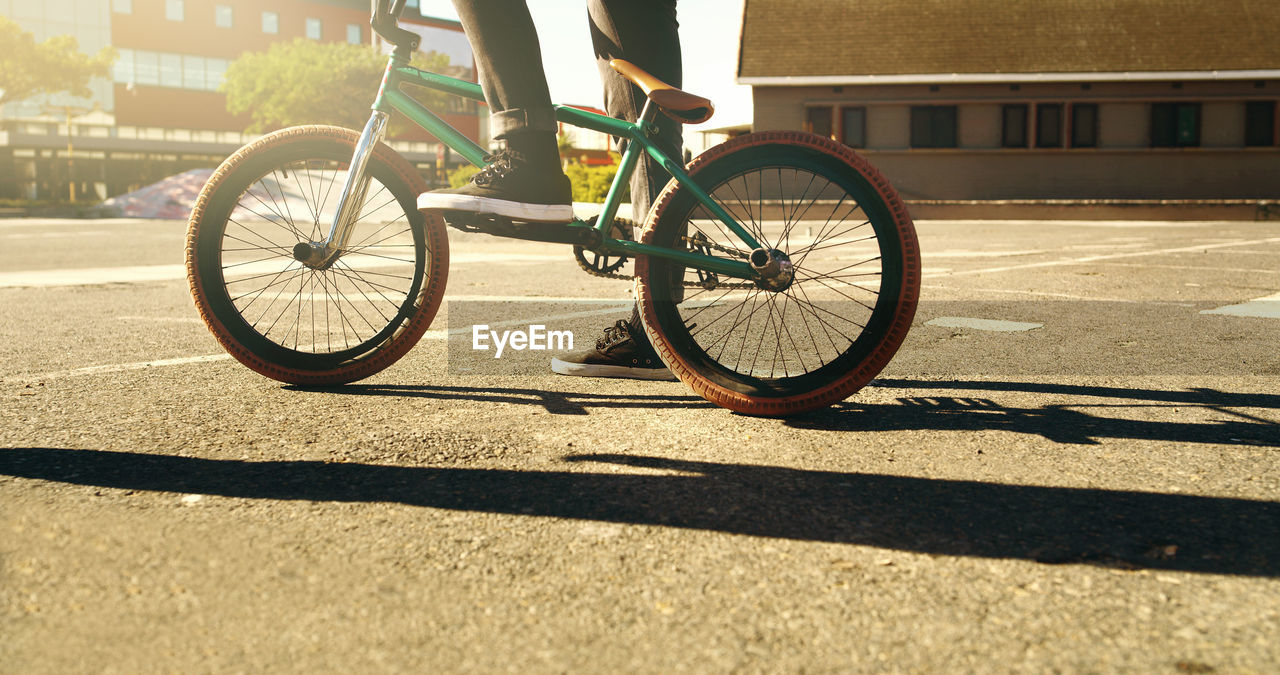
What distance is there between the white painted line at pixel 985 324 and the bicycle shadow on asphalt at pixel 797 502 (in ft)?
9.52

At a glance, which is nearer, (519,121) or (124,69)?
(519,121)

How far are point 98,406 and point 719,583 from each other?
7.56 ft

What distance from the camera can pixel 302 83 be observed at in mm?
55156

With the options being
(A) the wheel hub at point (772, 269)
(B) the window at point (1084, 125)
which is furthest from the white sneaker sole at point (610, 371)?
(B) the window at point (1084, 125)

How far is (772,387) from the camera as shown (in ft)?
10.4

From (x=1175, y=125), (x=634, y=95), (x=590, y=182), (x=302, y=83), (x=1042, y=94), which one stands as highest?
(x=302, y=83)

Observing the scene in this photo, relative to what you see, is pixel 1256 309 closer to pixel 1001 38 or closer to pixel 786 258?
pixel 786 258

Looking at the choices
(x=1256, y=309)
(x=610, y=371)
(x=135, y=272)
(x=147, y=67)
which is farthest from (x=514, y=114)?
(x=147, y=67)

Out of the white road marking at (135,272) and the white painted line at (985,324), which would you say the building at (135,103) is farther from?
the white painted line at (985,324)

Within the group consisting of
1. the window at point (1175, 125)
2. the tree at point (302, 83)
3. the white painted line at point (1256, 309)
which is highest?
the tree at point (302, 83)

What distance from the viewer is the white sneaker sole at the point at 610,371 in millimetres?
3869

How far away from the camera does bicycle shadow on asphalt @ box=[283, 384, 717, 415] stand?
11.1ft

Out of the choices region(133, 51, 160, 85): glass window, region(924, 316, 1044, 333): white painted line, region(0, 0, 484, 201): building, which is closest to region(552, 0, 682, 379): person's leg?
region(924, 316, 1044, 333): white painted line

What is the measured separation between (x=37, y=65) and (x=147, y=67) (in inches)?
585
